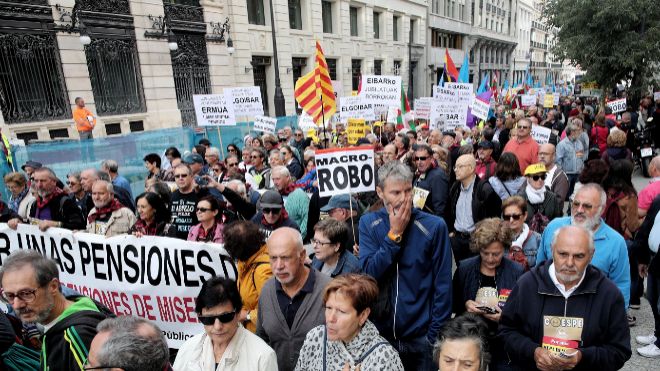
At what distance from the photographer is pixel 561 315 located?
7.87ft

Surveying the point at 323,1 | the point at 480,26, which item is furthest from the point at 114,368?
the point at 480,26

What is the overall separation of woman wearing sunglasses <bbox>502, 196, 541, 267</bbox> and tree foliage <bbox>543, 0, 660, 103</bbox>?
46.4 ft

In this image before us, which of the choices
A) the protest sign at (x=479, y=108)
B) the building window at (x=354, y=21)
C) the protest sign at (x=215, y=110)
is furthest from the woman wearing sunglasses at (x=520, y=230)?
the building window at (x=354, y=21)

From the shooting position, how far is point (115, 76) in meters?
15.7

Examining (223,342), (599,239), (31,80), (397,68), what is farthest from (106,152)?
(397,68)

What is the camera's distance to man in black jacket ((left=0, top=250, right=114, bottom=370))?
7.03 ft

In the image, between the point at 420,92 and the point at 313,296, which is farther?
the point at 420,92

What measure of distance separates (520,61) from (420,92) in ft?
140

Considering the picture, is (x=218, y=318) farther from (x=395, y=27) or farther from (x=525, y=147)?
(x=395, y=27)

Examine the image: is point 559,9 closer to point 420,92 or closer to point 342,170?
point 342,170

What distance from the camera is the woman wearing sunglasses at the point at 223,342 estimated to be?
2.34 meters

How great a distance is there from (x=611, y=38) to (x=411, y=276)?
16927mm

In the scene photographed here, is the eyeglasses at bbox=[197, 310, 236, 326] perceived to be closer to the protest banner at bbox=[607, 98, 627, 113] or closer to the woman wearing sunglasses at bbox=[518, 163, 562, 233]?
the woman wearing sunglasses at bbox=[518, 163, 562, 233]

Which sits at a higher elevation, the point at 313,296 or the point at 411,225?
the point at 411,225
